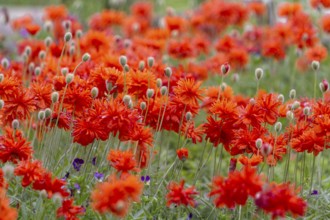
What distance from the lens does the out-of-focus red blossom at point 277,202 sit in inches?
88.5

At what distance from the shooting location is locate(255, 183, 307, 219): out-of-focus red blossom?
2248mm

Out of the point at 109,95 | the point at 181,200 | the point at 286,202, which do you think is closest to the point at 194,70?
the point at 109,95

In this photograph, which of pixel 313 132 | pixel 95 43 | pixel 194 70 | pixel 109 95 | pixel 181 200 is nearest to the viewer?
pixel 181 200

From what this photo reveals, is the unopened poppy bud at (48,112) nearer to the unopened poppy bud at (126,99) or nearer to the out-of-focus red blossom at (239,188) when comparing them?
the unopened poppy bud at (126,99)

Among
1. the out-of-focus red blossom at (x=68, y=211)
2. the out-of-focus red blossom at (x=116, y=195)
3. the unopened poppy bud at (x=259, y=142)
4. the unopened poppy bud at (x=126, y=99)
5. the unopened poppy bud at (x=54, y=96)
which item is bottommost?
Answer: the out-of-focus red blossom at (x=68, y=211)

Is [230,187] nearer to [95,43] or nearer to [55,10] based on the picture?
[95,43]

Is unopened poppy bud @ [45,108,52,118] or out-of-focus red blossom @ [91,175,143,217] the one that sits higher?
unopened poppy bud @ [45,108,52,118]

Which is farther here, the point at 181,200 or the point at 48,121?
the point at 48,121

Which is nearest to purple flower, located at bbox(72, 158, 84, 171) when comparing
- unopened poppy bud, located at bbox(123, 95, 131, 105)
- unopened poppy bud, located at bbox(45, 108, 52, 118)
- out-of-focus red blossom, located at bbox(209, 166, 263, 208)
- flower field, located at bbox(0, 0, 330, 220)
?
flower field, located at bbox(0, 0, 330, 220)

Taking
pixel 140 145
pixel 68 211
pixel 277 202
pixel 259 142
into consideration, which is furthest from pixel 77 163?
pixel 277 202

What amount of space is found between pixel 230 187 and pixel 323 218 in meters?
1.02

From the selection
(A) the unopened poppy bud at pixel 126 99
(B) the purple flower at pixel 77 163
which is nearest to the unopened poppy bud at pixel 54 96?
(A) the unopened poppy bud at pixel 126 99

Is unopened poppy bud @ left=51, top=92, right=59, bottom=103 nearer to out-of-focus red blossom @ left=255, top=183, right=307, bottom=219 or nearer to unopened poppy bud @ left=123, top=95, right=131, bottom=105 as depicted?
unopened poppy bud @ left=123, top=95, right=131, bottom=105

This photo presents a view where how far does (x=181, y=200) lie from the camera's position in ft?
8.65
